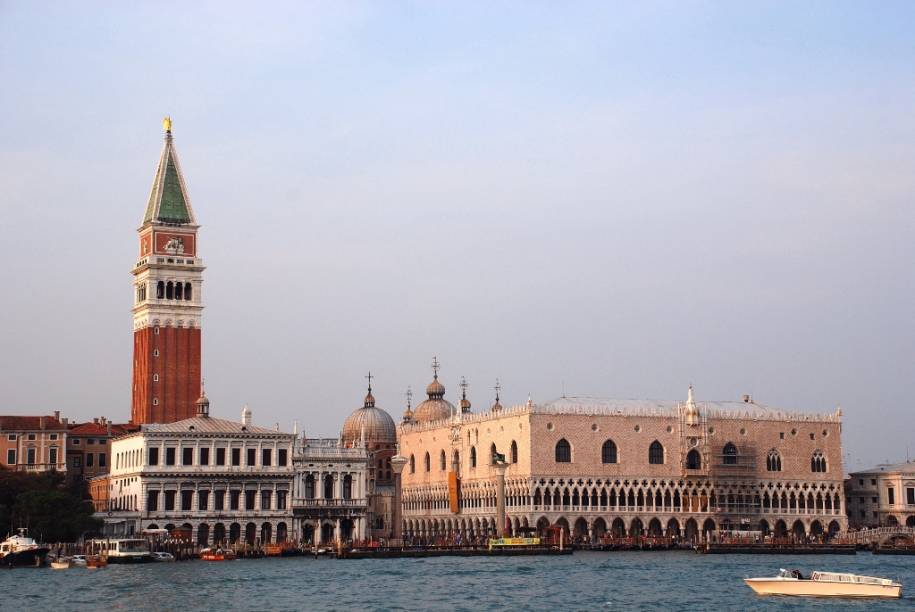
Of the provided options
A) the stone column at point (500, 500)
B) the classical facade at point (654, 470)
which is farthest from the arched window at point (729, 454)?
the stone column at point (500, 500)

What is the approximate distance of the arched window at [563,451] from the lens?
114500 millimetres

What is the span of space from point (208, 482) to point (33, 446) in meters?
18.4

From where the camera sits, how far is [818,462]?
121688 millimetres

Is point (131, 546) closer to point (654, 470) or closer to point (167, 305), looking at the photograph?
point (167, 305)

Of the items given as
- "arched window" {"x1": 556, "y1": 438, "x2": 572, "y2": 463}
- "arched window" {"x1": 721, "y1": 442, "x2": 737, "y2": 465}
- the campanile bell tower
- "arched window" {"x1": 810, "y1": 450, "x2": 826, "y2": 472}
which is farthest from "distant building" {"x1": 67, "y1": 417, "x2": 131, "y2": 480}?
"arched window" {"x1": 810, "y1": 450, "x2": 826, "y2": 472}

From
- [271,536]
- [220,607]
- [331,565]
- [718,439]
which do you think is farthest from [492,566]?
[718,439]

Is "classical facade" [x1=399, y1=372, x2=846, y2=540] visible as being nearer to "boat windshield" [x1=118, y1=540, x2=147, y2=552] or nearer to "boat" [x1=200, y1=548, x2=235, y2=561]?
"boat" [x1=200, y1=548, x2=235, y2=561]

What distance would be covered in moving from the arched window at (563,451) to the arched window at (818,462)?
20.4 m

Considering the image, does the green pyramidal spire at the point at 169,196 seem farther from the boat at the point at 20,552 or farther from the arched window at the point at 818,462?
the arched window at the point at 818,462

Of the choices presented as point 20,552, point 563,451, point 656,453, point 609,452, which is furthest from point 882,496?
point 20,552

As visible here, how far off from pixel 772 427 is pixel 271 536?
135 ft

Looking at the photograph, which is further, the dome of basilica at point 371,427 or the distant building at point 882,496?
the dome of basilica at point 371,427

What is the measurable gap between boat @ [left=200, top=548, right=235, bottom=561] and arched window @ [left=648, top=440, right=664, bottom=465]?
122ft

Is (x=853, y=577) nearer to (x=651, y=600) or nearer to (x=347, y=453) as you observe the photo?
(x=651, y=600)
